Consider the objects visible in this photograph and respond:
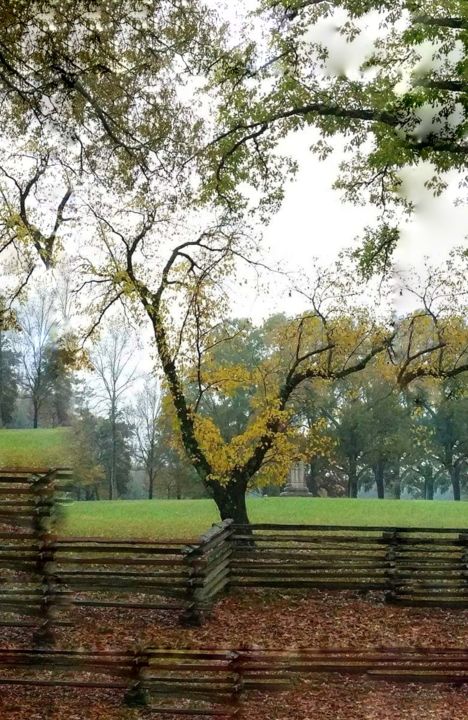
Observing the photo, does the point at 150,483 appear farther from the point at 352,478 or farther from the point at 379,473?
the point at 379,473

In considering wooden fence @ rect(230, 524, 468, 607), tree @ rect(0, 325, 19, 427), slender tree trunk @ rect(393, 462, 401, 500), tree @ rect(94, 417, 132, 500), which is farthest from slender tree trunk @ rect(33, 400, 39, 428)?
slender tree trunk @ rect(393, 462, 401, 500)

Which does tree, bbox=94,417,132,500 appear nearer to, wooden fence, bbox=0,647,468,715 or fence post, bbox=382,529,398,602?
fence post, bbox=382,529,398,602

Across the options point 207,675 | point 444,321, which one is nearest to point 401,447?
point 444,321

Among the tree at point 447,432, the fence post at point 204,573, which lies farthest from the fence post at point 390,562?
the tree at point 447,432

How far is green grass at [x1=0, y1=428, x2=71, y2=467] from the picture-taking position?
811 cm

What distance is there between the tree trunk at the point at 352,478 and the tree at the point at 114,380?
7301 millimetres

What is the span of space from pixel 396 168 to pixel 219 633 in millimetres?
6196

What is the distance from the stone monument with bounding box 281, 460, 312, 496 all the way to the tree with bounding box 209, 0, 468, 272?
686 centimetres

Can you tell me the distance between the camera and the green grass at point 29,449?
319 inches

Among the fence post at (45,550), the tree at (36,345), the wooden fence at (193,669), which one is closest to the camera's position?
the wooden fence at (193,669)

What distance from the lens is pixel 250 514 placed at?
43.1 feet

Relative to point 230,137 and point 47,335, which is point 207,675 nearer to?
point 47,335

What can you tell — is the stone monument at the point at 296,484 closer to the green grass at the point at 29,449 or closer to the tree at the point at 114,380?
the tree at the point at 114,380

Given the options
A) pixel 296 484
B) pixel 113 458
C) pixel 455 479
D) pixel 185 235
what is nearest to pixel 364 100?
pixel 185 235
